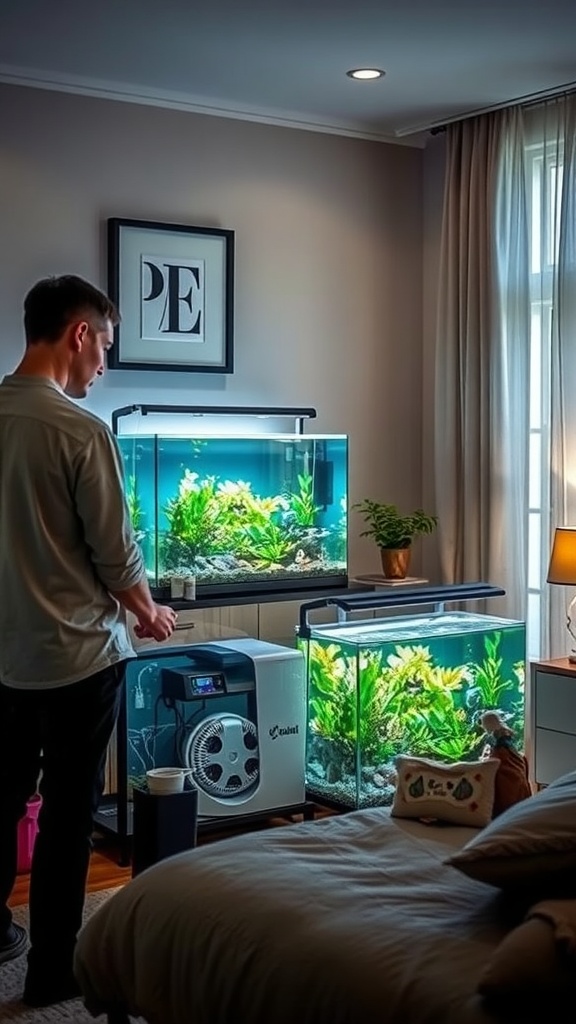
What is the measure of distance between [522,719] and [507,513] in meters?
0.77

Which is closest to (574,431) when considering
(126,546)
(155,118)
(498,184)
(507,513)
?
(507,513)

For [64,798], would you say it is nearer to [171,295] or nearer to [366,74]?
[171,295]

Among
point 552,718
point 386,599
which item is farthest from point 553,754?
point 386,599

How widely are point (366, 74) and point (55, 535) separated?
2.24 metres

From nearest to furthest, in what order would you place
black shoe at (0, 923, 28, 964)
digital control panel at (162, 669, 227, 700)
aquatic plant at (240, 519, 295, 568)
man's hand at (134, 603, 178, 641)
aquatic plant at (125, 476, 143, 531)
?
man's hand at (134, 603, 178, 641) → black shoe at (0, 923, 28, 964) → digital control panel at (162, 669, 227, 700) → aquatic plant at (125, 476, 143, 531) → aquatic plant at (240, 519, 295, 568)

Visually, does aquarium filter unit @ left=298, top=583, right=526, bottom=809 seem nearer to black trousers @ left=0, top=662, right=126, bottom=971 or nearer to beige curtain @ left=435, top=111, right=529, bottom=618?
beige curtain @ left=435, top=111, right=529, bottom=618

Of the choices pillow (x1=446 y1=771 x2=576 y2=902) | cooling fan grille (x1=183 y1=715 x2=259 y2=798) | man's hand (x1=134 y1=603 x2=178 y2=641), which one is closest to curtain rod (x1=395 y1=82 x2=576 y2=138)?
cooling fan grille (x1=183 y1=715 x2=259 y2=798)

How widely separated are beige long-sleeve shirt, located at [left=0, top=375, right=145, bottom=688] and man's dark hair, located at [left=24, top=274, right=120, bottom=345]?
0.13m

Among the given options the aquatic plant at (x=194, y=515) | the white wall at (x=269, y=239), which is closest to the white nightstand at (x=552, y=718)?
the white wall at (x=269, y=239)

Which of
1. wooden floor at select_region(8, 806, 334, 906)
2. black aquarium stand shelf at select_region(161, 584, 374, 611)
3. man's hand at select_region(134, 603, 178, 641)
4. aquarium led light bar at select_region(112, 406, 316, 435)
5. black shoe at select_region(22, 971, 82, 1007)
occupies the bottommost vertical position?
wooden floor at select_region(8, 806, 334, 906)

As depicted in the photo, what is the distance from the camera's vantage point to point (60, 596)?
2777 millimetres

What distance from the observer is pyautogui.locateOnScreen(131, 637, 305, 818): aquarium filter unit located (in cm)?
391

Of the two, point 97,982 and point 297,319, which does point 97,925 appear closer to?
point 97,982

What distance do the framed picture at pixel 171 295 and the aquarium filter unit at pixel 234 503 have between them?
8.3 inches
